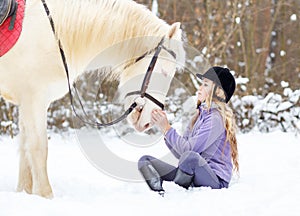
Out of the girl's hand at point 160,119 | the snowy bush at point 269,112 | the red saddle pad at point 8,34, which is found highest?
the red saddle pad at point 8,34

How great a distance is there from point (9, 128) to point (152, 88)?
160 inches

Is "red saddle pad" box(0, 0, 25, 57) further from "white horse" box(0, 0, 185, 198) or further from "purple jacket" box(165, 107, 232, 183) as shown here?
"purple jacket" box(165, 107, 232, 183)

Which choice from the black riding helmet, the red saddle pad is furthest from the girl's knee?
the red saddle pad

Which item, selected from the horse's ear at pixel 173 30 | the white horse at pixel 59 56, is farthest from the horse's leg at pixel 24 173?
the horse's ear at pixel 173 30

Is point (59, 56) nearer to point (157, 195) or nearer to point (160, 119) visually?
point (160, 119)

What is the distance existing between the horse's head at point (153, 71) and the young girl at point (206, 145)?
100 mm

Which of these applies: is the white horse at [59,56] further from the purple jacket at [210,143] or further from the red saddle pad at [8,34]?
the purple jacket at [210,143]

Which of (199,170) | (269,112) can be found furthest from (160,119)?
(269,112)

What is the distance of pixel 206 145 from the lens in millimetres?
3221

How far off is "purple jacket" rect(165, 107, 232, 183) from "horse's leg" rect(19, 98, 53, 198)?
88 centimetres

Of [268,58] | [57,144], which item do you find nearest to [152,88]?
[57,144]

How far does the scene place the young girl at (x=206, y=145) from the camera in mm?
3197

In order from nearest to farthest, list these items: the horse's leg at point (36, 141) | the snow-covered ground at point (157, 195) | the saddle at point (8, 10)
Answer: the snow-covered ground at point (157, 195) < the saddle at point (8, 10) < the horse's leg at point (36, 141)

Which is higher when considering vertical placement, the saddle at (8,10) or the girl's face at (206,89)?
the saddle at (8,10)
